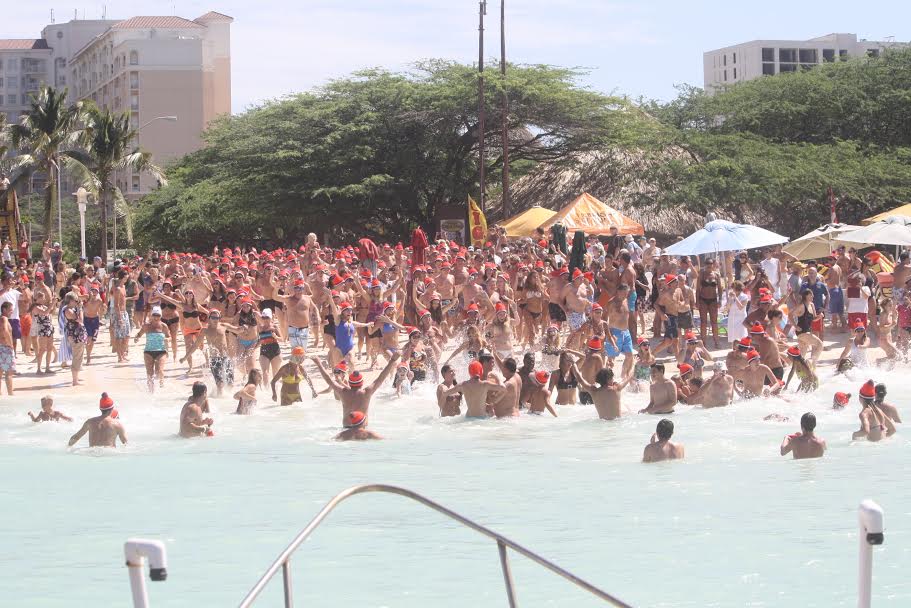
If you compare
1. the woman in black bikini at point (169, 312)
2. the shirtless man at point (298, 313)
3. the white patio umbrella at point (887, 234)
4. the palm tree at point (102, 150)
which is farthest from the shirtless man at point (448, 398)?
the palm tree at point (102, 150)

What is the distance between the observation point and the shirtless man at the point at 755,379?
13867 millimetres

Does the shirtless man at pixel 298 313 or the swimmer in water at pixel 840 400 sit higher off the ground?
the shirtless man at pixel 298 313

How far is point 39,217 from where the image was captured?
73625 millimetres

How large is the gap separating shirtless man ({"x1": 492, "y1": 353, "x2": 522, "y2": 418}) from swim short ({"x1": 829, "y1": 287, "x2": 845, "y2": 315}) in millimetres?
7217

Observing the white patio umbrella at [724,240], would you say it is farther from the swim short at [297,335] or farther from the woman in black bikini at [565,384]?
the swim short at [297,335]

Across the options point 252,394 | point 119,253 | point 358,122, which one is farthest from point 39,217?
point 252,394

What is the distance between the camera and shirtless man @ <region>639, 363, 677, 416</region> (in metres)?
13.7

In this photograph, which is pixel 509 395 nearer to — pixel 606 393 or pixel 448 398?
pixel 448 398

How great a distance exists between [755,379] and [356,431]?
4.66 m

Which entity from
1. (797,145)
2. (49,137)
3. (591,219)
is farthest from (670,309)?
(49,137)

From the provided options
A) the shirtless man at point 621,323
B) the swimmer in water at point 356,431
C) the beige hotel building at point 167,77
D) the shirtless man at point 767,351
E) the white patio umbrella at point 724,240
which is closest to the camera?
the swimmer in water at point 356,431

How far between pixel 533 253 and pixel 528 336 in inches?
135

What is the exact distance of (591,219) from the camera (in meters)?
26.9

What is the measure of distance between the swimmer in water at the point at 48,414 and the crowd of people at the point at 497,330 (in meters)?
0.05
